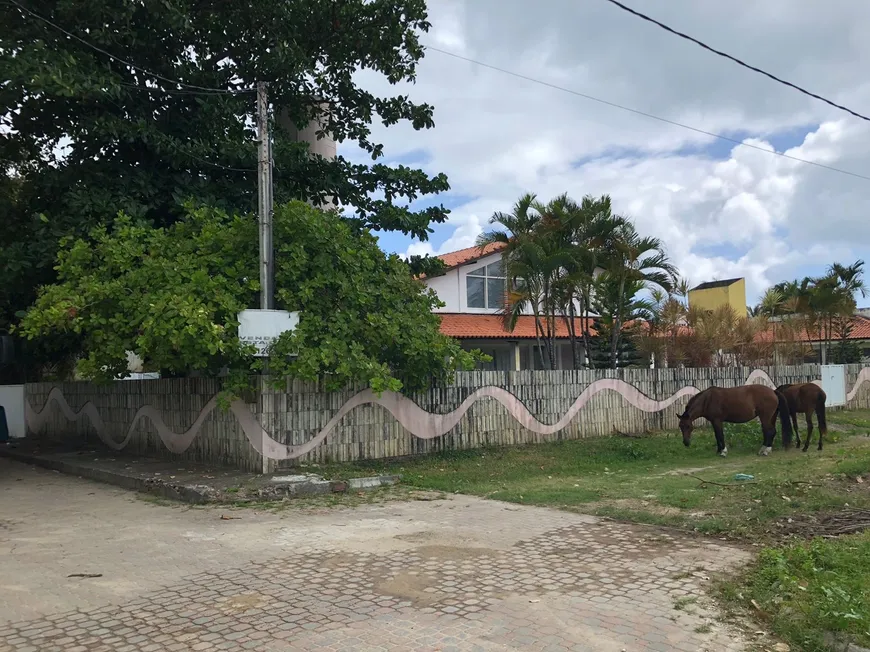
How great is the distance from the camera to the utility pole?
11.4 metres

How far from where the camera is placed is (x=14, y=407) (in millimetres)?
21297

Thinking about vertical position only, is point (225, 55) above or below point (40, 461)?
above

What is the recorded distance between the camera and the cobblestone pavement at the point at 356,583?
4.80 metres

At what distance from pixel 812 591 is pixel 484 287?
21707 mm

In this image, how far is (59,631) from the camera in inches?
197

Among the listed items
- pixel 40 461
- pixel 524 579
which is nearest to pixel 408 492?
pixel 524 579

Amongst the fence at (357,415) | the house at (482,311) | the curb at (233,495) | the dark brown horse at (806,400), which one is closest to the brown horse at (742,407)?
the dark brown horse at (806,400)

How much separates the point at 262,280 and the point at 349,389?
2.54m

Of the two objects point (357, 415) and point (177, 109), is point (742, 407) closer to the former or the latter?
point (357, 415)

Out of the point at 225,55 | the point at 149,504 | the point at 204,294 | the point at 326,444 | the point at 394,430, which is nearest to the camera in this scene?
the point at 149,504

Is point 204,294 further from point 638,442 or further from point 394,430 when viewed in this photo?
point 638,442

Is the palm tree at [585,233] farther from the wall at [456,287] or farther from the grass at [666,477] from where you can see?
the wall at [456,287]

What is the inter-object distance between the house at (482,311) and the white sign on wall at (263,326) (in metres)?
12.8

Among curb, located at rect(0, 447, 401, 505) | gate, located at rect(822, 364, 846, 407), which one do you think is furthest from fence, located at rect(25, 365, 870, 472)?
gate, located at rect(822, 364, 846, 407)
